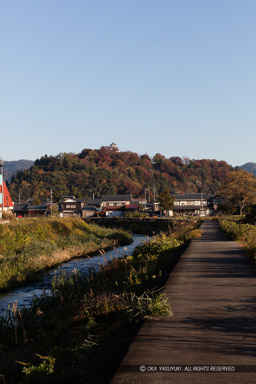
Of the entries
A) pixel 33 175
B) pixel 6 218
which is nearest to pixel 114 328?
pixel 6 218

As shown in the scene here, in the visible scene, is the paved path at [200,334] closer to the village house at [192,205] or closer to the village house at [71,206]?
the village house at [192,205]

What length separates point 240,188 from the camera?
95.1 metres

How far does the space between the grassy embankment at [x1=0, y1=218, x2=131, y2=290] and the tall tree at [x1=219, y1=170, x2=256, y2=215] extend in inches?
1752

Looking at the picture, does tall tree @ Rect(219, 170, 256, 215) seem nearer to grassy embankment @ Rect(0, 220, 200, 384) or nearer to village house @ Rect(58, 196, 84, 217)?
village house @ Rect(58, 196, 84, 217)

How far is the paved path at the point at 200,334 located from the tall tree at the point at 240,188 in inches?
3255

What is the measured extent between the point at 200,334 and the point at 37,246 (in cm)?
2901

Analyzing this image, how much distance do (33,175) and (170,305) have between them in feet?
598

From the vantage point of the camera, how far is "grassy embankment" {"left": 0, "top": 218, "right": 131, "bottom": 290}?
83.4ft

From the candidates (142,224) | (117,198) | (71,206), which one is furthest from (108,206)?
(142,224)

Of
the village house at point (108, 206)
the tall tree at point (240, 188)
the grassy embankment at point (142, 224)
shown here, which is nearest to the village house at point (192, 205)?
the village house at point (108, 206)

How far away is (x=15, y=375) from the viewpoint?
7.85 meters

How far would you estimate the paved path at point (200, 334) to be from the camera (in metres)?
6.39

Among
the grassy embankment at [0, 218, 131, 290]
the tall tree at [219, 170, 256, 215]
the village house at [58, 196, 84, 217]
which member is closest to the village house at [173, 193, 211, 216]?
the village house at [58, 196, 84, 217]

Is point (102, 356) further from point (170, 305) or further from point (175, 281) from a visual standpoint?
point (175, 281)
